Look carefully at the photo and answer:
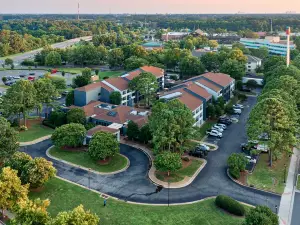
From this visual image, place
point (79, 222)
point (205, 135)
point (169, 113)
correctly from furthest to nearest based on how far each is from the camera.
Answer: point (205, 135), point (169, 113), point (79, 222)

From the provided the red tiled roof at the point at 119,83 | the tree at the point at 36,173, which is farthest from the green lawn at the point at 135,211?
the red tiled roof at the point at 119,83

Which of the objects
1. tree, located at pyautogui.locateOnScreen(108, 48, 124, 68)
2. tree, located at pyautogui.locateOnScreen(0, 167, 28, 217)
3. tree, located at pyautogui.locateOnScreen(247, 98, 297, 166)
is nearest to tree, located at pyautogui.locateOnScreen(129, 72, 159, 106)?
tree, located at pyautogui.locateOnScreen(247, 98, 297, 166)

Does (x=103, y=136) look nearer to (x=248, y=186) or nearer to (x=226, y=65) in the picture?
(x=248, y=186)

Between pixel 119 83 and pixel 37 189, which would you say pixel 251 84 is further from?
pixel 37 189

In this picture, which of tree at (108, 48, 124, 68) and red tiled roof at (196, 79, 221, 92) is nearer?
red tiled roof at (196, 79, 221, 92)

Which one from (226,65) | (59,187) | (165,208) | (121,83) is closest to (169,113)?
(165,208)

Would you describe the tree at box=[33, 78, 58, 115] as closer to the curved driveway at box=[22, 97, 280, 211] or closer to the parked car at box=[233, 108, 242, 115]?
the curved driveway at box=[22, 97, 280, 211]
